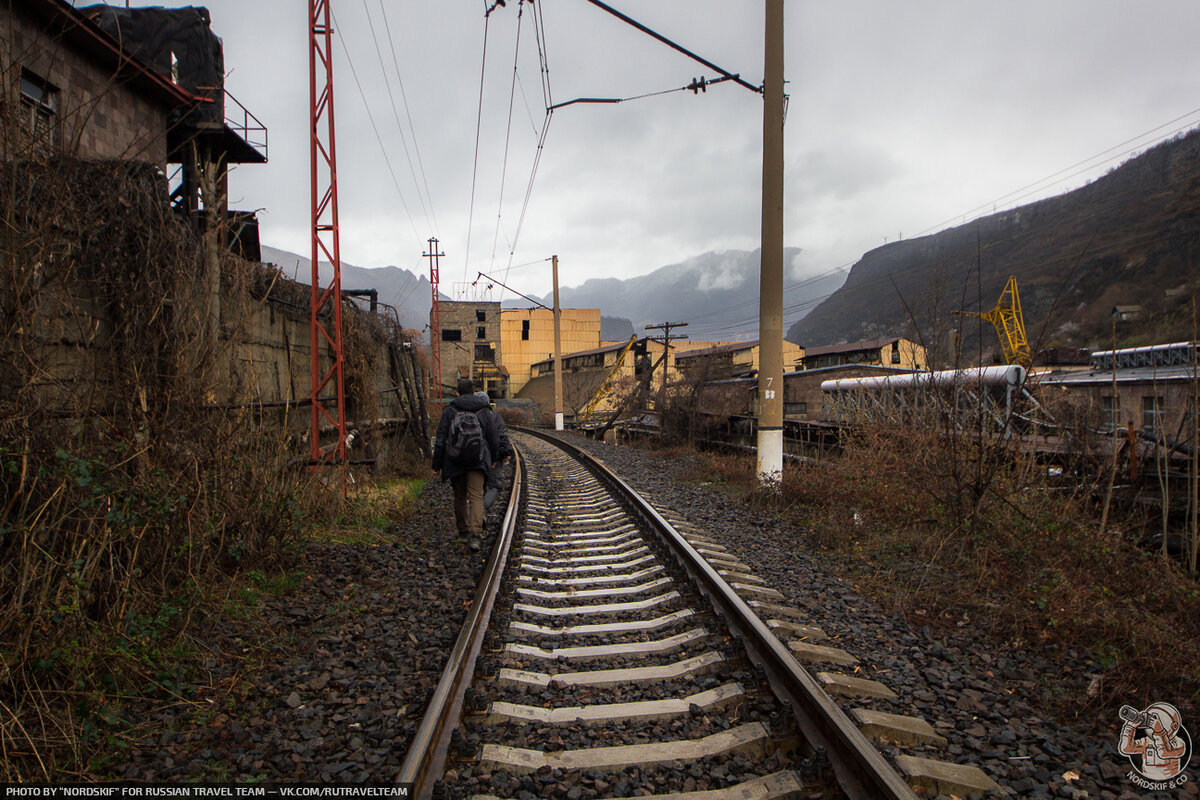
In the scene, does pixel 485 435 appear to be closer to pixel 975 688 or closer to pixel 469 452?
pixel 469 452

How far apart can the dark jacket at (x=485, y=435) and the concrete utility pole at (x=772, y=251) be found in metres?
3.96

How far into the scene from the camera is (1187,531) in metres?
6.72

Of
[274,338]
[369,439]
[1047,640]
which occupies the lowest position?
[1047,640]

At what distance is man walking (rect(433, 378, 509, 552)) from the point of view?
630 centimetres

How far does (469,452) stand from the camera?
20.6ft

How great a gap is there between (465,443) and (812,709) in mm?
4245

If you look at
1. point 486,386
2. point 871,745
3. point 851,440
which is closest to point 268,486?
point 871,745

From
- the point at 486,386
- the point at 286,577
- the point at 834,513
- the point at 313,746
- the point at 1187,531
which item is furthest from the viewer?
the point at 486,386

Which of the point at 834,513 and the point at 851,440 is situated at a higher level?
the point at 851,440

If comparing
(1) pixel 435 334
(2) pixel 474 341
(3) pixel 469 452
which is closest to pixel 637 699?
(3) pixel 469 452

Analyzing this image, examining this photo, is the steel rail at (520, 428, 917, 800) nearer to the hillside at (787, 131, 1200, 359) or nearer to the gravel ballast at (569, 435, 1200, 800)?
the gravel ballast at (569, 435, 1200, 800)

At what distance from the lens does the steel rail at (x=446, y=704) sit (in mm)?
2355

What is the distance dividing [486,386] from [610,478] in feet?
162

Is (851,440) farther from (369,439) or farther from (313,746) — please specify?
(313,746)
